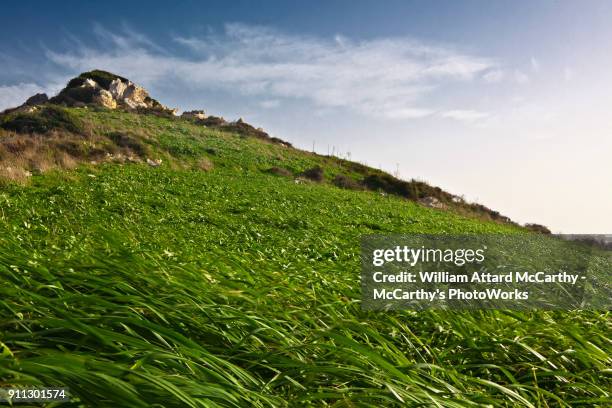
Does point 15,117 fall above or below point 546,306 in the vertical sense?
above

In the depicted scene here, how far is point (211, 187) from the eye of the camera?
20.4 metres

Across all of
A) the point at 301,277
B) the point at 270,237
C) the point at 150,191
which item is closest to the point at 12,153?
the point at 150,191

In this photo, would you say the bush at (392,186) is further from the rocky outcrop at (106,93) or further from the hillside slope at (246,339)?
the rocky outcrop at (106,93)

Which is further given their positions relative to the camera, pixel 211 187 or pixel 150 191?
pixel 211 187

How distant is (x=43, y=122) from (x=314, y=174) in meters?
19.9

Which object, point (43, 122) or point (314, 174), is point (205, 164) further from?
point (43, 122)

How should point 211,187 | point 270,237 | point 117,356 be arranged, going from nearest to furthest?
point 117,356, point 270,237, point 211,187

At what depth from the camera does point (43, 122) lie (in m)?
29.1

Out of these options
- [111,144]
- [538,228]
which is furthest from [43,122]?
[538,228]

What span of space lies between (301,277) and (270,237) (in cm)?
627

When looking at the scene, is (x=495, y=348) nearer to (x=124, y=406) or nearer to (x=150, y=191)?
(x=124, y=406)

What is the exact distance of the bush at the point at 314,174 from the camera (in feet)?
111

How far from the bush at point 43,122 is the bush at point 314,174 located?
1678cm

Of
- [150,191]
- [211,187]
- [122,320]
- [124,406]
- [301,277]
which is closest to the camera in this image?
[124,406]
